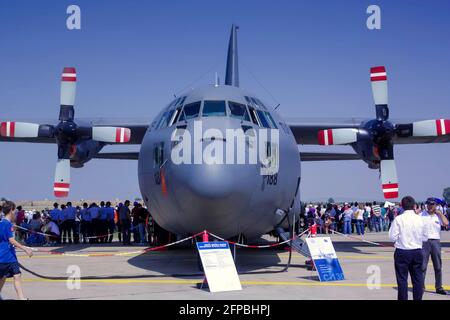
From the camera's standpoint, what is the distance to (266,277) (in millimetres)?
10055

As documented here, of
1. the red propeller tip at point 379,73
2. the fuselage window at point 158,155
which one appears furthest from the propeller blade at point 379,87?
the fuselage window at point 158,155

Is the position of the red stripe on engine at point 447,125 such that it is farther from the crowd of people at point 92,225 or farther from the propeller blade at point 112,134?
the crowd of people at point 92,225

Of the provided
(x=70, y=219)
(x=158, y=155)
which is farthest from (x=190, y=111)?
(x=70, y=219)

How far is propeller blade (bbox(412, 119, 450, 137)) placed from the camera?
50.6 ft

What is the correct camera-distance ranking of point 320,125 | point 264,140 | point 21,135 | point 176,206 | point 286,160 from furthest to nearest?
1. point 320,125
2. point 21,135
3. point 286,160
4. point 264,140
5. point 176,206

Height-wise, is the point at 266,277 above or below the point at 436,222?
below

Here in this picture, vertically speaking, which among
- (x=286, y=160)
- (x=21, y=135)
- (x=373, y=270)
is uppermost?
(x=21, y=135)

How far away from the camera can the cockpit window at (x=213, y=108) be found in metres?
9.60

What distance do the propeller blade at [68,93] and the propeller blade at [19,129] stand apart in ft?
3.14
